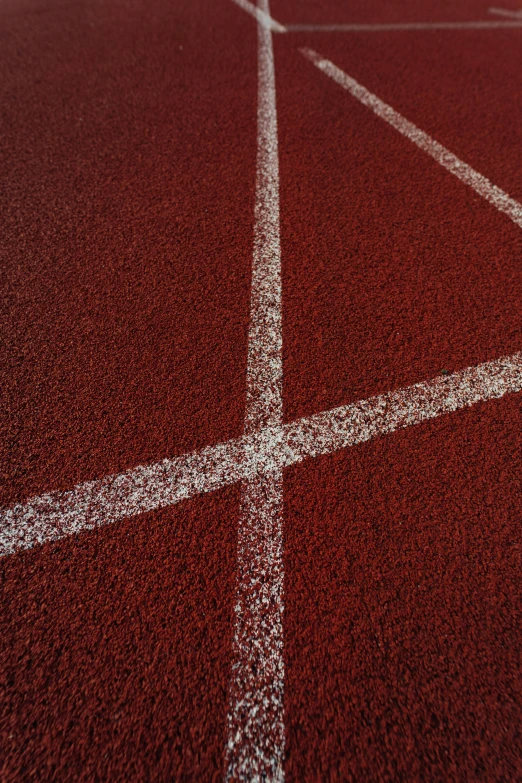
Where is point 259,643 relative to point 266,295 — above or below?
below

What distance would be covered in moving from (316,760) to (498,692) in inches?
24.2

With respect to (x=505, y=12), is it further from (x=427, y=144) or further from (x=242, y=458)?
(x=242, y=458)

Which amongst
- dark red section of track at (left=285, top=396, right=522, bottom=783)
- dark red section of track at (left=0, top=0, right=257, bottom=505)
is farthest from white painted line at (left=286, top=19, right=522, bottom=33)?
dark red section of track at (left=285, top=396, right=522, bottom=783)

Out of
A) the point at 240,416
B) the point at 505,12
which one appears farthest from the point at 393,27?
the point at 240,416

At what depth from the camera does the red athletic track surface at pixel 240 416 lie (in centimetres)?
140

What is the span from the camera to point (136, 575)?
162cm

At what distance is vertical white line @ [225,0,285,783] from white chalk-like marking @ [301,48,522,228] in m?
1.62

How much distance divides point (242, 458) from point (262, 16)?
222 inches

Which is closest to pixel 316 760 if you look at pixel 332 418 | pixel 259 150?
pixel 332 418

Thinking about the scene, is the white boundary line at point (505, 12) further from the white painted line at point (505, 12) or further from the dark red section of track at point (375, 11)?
the dark red section of track at point (375, 11)

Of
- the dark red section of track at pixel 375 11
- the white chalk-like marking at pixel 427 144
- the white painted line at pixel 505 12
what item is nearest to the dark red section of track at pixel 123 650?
the white chalk-like marking at pixel 427 144

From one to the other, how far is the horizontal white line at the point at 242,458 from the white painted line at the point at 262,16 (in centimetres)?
475

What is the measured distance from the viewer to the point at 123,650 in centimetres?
149

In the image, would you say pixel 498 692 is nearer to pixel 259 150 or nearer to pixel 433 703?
pixel 433 703
